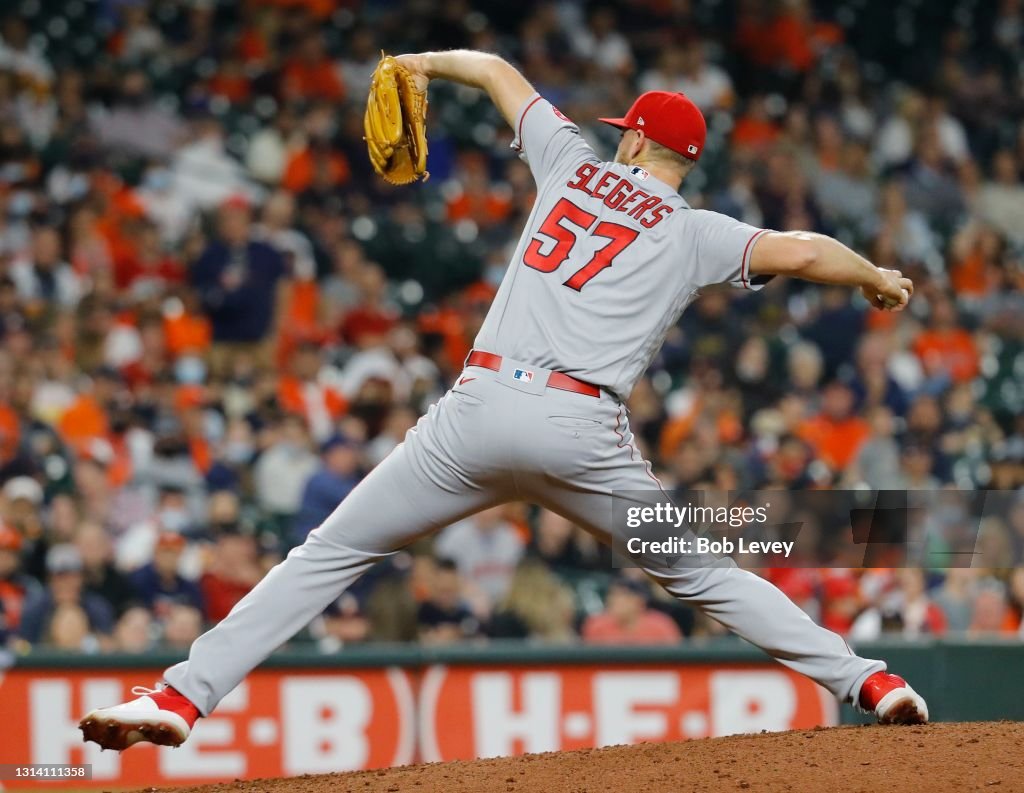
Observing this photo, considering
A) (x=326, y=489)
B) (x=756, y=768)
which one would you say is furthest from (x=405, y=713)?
(x=756, y=768)

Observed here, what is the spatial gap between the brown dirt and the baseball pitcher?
184 millimetres

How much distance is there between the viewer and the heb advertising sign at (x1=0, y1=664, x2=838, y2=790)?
6816 millimetres

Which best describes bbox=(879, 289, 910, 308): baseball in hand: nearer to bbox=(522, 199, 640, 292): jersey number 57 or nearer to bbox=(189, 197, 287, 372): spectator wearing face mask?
bbox=(522, 199, 640, 292): jersey number 57

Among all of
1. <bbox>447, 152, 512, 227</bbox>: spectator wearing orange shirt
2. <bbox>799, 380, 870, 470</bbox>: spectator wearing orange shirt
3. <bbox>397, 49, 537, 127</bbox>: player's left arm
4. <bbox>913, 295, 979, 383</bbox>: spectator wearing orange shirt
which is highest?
<bbox>447, 152, 512, 227</bbox>: spectator wearing orange shirt

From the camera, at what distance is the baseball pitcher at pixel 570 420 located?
3.97 m

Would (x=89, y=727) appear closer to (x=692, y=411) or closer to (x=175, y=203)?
(x=692, y=411)

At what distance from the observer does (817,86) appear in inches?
498

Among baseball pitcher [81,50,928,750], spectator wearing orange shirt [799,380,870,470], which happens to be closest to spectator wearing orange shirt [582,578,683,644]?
spectator wearing orange shirt [799,380,870,470]

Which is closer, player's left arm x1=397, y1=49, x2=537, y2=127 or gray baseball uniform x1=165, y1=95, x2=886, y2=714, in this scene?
gray baseball uniform x1=165, y1=95, x2=886, y2=714

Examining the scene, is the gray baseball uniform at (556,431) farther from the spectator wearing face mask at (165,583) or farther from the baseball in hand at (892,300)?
the spectator wearing face mask at (165,583)

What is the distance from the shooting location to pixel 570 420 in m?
3.96

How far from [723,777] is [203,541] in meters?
4.42

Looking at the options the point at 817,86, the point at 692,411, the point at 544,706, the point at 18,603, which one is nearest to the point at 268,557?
the point at 18,603

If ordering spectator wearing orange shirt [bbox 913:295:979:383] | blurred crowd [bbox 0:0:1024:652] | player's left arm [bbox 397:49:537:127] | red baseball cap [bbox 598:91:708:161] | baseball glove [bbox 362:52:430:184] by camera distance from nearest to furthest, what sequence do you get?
red baseball cap [bbox 598:91:708:161] → player's left arm [bbox 397:49:537:127] → baseball glove [bbox 362:52:430:184] → blurred crowd [bbox 0:0:1024:652] → spectator wearing orange shirt [bbox 913:295:979:383]
